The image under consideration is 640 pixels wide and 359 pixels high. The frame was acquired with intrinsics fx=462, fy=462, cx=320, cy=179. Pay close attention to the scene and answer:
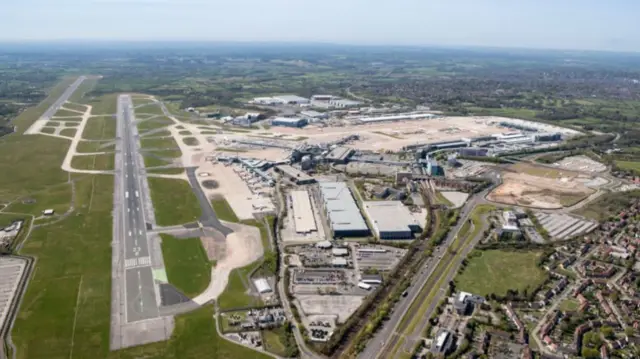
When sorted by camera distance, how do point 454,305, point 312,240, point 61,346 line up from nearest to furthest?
point 61,346
point 454,305
point 312,240

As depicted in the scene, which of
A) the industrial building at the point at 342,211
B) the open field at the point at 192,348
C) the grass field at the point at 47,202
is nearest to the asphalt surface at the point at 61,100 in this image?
the grass field at the point at 47,202

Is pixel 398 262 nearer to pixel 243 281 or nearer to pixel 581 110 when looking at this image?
pixel 243 281

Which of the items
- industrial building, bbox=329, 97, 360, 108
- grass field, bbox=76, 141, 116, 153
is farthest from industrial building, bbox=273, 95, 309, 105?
grass field, bbox=76, 141, 116, 153

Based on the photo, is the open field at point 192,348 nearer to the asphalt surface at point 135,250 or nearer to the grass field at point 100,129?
the asphalt surface at point 135,250

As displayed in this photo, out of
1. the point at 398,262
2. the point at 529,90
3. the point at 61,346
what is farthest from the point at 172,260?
the point at 529,90

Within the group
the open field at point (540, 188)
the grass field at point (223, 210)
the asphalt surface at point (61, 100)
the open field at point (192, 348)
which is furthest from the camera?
the asphalt surface at point (61, 100)

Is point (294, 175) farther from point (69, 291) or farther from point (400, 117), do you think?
point (400, 117)

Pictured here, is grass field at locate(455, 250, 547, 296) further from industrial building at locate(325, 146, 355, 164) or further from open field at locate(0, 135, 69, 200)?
open field at locate(0, 135, 69, 200)
